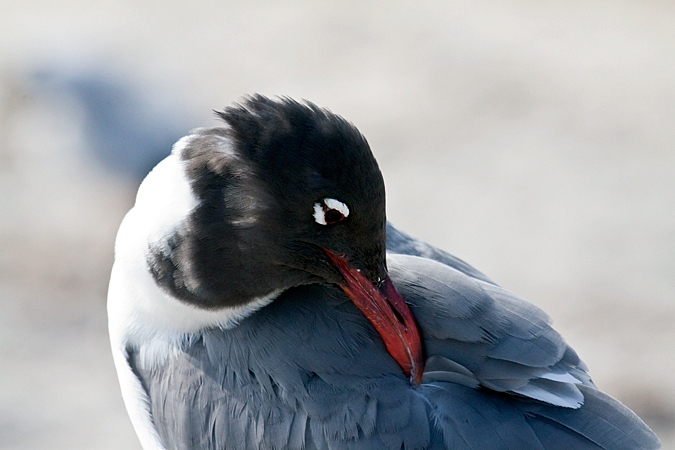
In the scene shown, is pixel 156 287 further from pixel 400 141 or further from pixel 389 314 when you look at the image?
pixel 400 141

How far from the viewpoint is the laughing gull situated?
265 centimetres

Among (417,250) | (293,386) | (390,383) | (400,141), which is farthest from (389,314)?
(400,141)

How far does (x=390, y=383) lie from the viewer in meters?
2.76

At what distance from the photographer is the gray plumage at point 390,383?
2699mm

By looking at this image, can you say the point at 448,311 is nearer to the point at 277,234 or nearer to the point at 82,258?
the point at 277,234

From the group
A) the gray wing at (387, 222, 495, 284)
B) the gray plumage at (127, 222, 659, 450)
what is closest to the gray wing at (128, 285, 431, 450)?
the gray plumage at (127, 222, 659, 450)

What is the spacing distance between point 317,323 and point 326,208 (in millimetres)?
521

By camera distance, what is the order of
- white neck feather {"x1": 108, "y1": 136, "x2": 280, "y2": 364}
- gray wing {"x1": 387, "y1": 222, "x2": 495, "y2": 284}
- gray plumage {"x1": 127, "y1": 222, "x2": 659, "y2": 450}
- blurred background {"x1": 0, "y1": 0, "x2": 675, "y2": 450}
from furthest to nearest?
blurred background {"x1": 0, "y1": 0, "x2": 675, "y2": 450}, gray wing {"x1": 387, "y1": 222, "x2": 495, "y2": 284}, white neck feather {"x1": 108, "y1": 136, "x2": 280, "y2": 364}, gray plumage {"x1": 127, "y1": 222, "x2": 659, "y2": 450}

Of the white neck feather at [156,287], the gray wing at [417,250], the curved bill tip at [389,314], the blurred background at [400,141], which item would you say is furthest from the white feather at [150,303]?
the blurred background at [400,141]

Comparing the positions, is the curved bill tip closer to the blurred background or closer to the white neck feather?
Answer: the white neck feather

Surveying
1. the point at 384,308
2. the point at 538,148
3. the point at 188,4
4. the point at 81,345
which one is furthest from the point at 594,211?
the point at 188,4

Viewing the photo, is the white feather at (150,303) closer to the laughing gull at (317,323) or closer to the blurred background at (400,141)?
the laughing gull at (317,323)

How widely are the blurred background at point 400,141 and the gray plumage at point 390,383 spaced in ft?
8.48

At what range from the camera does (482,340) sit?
2818 millimetres
